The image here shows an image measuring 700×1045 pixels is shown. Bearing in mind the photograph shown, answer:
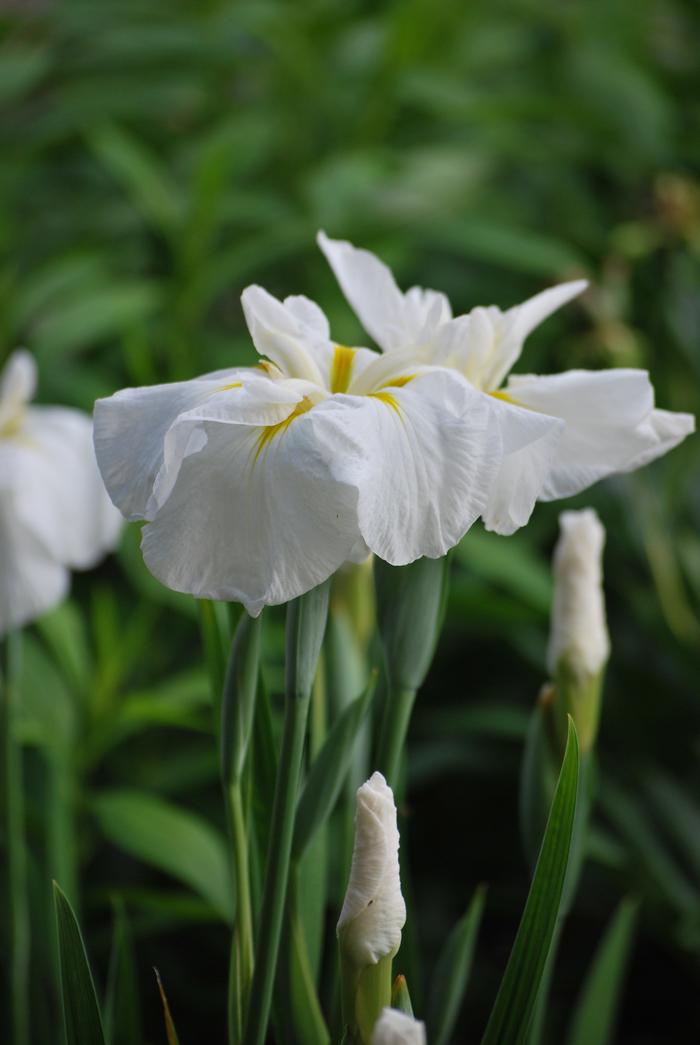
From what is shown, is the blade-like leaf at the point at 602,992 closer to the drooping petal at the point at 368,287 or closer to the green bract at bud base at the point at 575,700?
the green bract at bud base at the point at 575,700

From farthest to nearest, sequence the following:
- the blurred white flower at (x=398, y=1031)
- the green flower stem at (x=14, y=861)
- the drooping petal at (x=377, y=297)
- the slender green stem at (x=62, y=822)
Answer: the slender green stem at (x=62, y=822)
the green flower stem at (x=14, y=861)
the drooping petal at (x=377, y=297)
the blurred white flower at (x=398, y=1031)

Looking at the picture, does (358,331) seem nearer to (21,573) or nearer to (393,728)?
(21,573)

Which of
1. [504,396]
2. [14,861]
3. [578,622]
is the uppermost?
[504,396]

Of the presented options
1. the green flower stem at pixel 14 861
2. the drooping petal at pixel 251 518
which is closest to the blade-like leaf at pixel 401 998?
the drooping petal at pixel 251 518

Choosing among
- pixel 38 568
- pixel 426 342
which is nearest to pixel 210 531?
pixel 426 342

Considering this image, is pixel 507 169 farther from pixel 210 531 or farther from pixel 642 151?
pixel 210 531

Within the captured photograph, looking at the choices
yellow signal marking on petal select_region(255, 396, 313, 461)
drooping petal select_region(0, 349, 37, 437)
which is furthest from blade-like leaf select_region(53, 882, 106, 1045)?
drooping petal select_region(0, 349, 37, 437)

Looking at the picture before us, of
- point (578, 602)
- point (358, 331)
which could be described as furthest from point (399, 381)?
point (358, 331)

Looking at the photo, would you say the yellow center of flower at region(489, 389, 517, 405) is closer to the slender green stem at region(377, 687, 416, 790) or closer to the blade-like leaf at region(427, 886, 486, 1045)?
the slender green stem at region(377, 687, 416, 790)
